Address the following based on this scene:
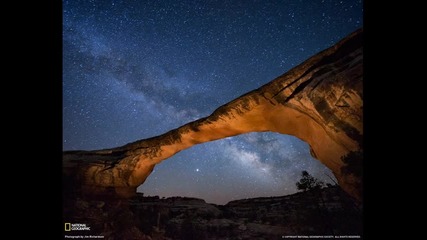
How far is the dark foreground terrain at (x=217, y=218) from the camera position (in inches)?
463

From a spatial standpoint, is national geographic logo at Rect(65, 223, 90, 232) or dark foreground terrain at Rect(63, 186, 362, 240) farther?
dark foreground terrain at Rect(63, 186, 362, 240)

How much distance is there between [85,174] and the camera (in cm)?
1145

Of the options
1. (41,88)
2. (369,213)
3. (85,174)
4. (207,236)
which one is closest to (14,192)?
(41,88)

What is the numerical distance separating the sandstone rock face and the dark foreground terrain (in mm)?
1035

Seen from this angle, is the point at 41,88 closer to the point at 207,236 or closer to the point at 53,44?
the point at 53,44

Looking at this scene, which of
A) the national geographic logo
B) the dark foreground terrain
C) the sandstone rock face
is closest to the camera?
the sandstone rock face

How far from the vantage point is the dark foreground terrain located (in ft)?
38.5

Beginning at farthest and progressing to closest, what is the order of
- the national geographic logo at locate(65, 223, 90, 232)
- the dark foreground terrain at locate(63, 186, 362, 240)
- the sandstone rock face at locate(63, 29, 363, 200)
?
1. the dark foreground terrain at locate(63, 186, 362, 240)
2. the national geographic logo at locate(65, 223, 90, 232)
3. the sandstone rock face at locate(63, 29, 363, 200)

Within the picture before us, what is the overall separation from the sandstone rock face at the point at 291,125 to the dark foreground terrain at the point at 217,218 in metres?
1.03

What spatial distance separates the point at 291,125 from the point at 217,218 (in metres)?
7.56

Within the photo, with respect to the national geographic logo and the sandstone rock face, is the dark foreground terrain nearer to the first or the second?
the national geographic logo

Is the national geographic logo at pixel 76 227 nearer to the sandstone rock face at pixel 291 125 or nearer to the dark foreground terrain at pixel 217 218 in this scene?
the dark foreground terrain at pixel 217 218

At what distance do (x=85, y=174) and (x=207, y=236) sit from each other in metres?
6.40

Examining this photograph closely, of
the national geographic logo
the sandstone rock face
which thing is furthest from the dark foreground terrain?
the sandstone rock face
